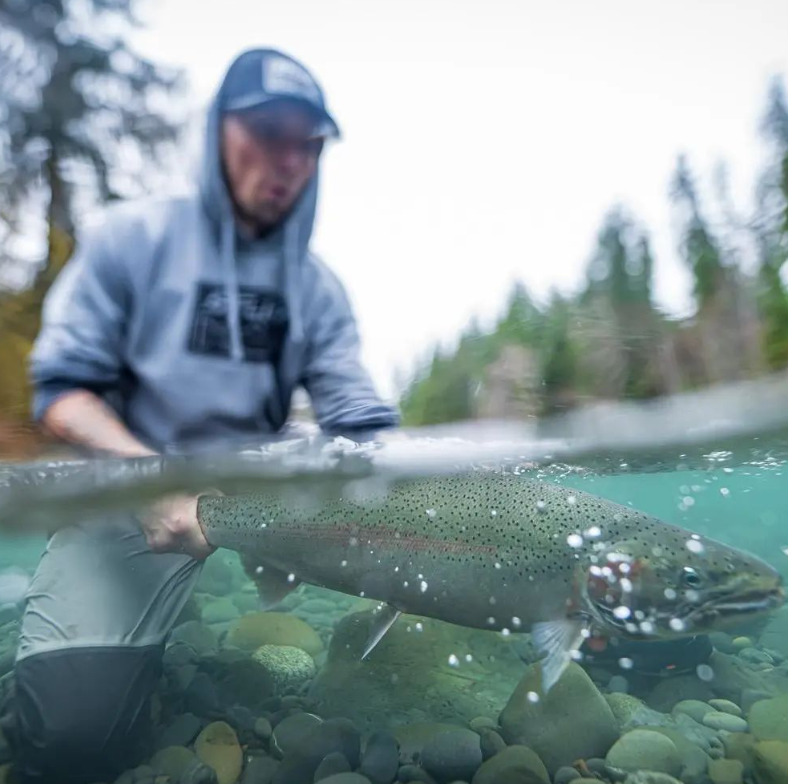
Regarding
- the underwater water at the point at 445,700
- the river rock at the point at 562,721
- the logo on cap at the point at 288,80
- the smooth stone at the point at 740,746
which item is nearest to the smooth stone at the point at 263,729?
the underwater water at the point at 445,700

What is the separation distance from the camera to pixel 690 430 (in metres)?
4.09

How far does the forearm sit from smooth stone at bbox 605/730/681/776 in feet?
8.24

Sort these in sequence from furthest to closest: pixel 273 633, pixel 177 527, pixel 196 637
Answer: pixel 196 637
pixel 273 633
pixel 177 527

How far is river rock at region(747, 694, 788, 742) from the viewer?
9.82 ft

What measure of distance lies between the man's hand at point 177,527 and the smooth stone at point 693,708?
97.1 inches

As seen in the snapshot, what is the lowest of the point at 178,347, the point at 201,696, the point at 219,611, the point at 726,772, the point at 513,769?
the point at 219,611

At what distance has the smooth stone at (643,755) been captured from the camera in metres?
2.78

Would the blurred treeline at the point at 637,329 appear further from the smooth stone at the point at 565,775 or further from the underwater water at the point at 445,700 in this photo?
the smooth stone at the point at 565,775

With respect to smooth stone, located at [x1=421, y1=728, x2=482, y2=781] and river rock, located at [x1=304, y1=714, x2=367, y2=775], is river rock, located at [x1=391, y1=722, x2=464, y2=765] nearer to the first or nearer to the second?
smooth stone, located at [x1=421, y1=728, x2=482, y2=781]

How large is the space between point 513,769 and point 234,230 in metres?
2.54

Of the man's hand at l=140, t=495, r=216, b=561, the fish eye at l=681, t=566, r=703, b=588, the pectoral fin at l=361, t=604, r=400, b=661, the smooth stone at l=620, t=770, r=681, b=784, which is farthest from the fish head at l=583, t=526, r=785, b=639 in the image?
the man's hand at l=140, t=495, r=216, b=561

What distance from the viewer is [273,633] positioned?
3.84 m

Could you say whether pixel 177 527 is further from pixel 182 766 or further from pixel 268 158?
pixel 268 158

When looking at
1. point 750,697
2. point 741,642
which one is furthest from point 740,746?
point 741,642
